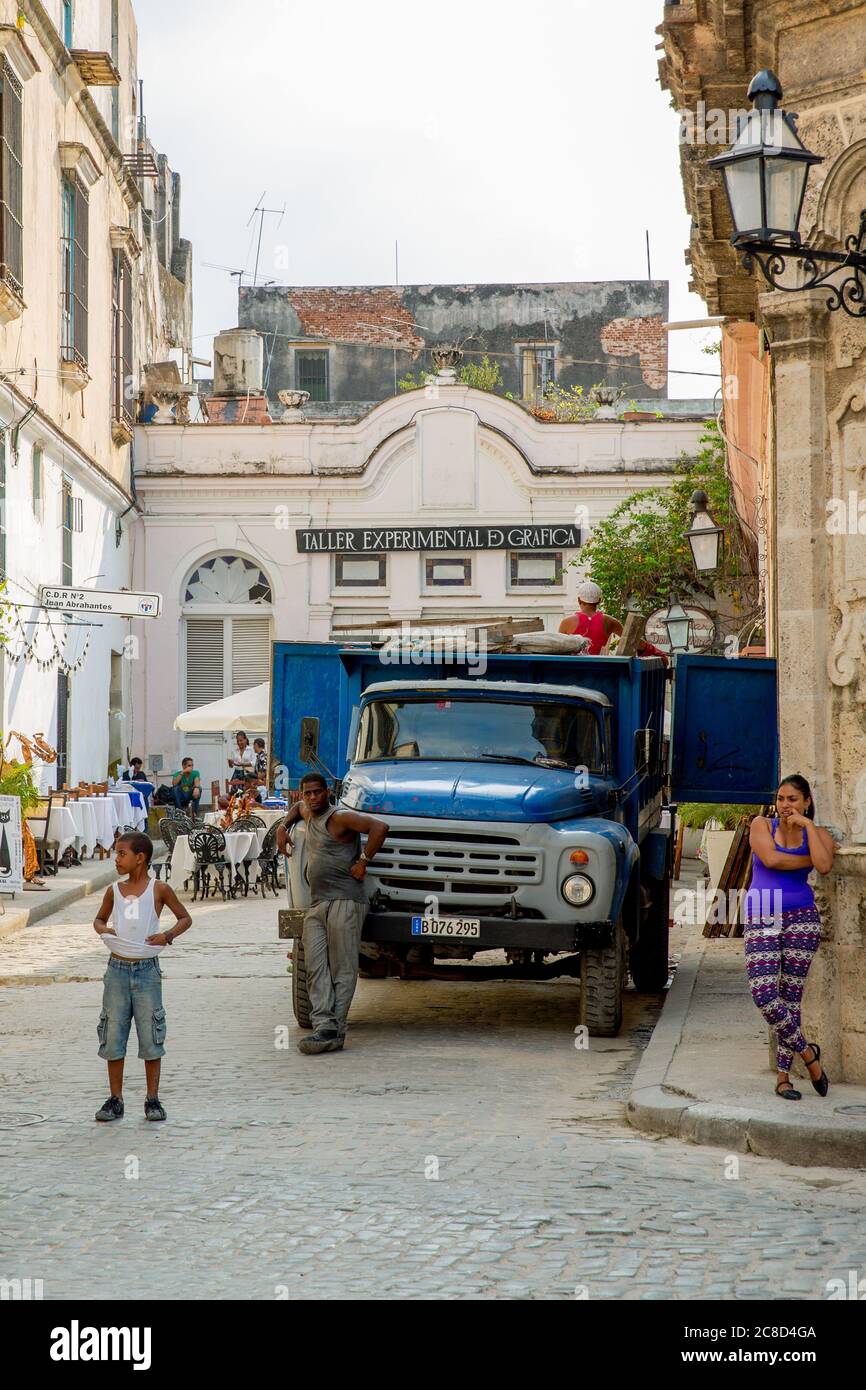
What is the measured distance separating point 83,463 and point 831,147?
22.1 m

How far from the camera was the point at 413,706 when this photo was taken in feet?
38.8

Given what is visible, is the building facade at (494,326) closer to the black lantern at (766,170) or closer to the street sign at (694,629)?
the street sign at (694,629)

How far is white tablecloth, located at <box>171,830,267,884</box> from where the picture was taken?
69.6ft

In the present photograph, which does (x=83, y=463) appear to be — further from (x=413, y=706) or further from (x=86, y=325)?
(x=413, y=706)

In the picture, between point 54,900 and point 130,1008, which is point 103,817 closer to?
point 54,900

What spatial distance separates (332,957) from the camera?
1039cm

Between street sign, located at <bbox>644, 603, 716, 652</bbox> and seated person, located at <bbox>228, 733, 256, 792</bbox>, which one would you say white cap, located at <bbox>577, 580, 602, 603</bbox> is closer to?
seated person, located at <bbox>228, 733, 256, 792</bbox>

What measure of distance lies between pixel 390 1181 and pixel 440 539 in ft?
94.9

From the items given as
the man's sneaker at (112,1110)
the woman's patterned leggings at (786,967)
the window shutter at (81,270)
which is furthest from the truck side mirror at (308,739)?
the window shutter at (81,270)

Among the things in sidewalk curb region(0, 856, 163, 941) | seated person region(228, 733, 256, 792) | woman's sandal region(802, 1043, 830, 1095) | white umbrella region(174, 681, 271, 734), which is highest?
white umbrella region(174, 681, 271, 734)

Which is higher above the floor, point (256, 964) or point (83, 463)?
point (83, 463)

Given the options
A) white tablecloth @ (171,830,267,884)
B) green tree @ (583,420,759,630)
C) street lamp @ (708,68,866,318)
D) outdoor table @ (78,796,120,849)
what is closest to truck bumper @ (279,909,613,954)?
street lamp @ (708,68,866,318)

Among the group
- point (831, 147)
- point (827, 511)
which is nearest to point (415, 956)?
point (827, 511)

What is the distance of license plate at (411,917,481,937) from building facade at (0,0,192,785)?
1154 cm
